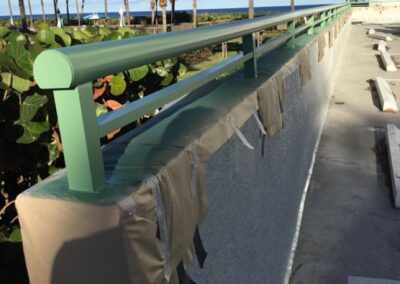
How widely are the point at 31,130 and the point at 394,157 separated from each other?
4.75 m

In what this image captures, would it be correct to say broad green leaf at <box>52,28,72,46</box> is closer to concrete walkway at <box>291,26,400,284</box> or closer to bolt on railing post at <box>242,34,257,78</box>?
bolt on railing post at <box>242,34,257,78</box>

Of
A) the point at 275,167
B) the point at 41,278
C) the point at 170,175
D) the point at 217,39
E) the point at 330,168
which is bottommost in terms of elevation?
the point at 330,168

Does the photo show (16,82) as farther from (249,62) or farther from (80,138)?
(249,62)

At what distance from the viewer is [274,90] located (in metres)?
2.87

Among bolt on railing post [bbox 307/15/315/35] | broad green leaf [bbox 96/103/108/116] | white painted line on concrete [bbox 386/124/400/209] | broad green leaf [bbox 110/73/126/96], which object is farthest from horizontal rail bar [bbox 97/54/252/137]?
bolt on railing post [bbox 307/15/315/35]

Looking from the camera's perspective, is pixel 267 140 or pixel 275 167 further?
pixel 275 167

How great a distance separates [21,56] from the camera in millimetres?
2186

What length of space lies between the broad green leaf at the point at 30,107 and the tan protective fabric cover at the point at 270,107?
1.16 m

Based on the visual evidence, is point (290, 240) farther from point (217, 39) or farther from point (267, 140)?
point (217, 39)

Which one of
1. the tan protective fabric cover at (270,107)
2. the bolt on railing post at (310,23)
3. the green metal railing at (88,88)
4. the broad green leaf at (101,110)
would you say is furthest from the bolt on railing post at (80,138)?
the bolt on railing post at (310,23)

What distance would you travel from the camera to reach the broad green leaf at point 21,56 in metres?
2.17

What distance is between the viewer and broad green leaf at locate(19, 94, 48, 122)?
209 cm

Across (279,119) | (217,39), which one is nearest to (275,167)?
(279,119)

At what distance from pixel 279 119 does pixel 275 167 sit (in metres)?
0.34
